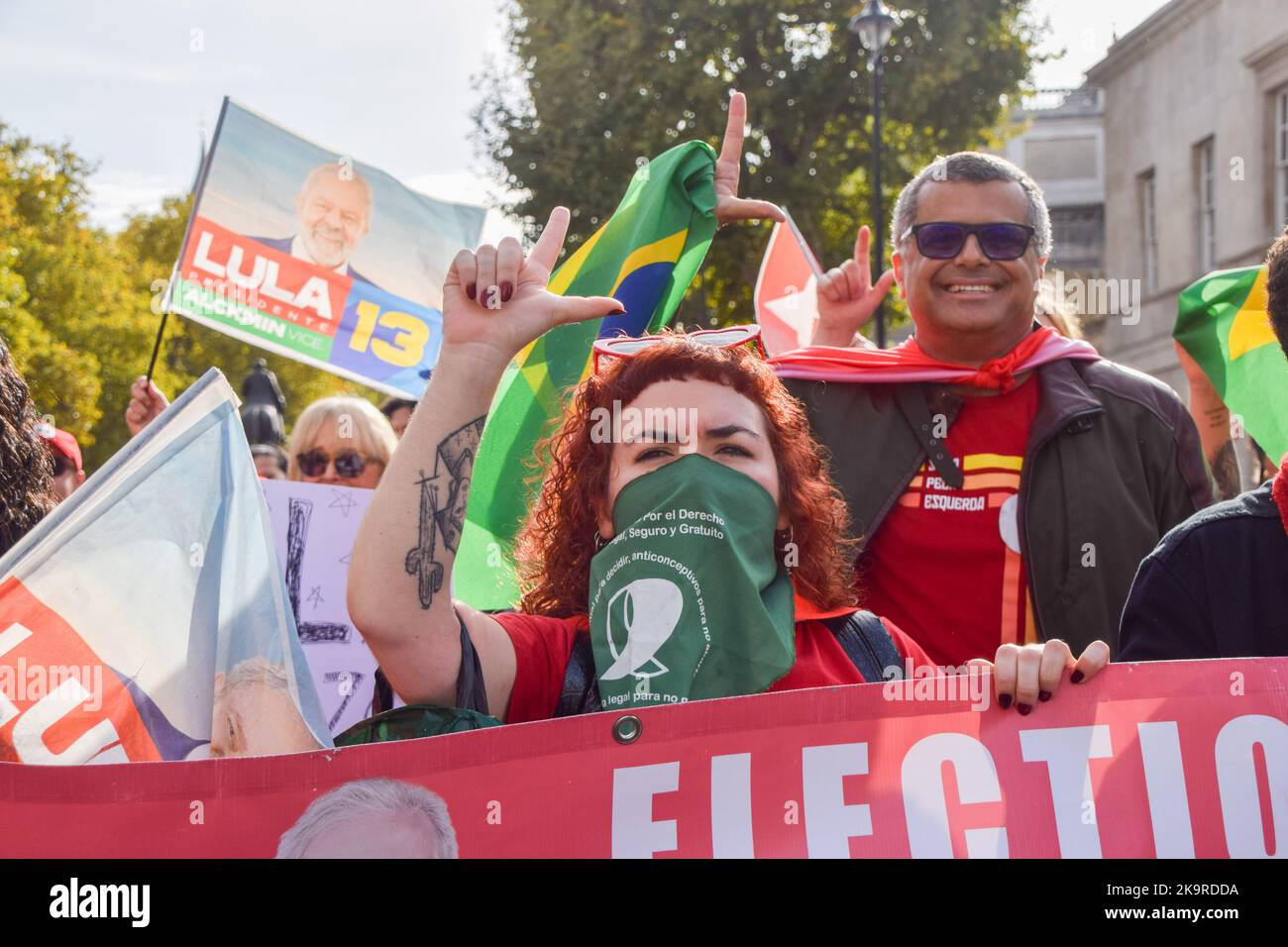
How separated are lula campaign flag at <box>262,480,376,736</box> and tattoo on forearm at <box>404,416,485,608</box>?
7.07ft

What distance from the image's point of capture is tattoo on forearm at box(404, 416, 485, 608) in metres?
2.26

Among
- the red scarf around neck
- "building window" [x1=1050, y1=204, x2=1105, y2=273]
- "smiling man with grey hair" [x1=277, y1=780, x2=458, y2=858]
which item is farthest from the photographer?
"building window" [x1=1050, y1=204, x2=1105, y2=273]

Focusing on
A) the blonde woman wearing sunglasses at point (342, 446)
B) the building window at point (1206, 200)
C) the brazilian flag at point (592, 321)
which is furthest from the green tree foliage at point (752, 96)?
the brazilian flag at point (592, 321)

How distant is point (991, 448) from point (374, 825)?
6.36 ft

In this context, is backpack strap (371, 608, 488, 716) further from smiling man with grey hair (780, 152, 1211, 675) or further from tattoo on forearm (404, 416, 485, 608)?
smiling man with grey hair (780, 152, 1211, 675)

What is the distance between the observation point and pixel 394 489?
2.25 m

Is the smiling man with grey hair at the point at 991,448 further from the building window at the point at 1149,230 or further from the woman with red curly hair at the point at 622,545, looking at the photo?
the building window at the point at 1149,230

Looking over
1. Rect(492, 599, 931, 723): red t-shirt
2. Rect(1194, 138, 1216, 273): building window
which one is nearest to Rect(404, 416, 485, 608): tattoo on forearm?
Rect(492, 599, 931, 723): red t-shirt

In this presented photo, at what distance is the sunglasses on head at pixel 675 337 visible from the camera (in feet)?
9.00

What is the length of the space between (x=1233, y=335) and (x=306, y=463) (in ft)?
10.3

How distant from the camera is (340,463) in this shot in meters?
5.29

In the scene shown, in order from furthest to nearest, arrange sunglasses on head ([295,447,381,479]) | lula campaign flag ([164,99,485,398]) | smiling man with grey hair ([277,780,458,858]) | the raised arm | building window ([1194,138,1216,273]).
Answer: building window ([1194,138,1216,273]) → lula campaign flag ([164,99,485,398]) → sunglasses on head ([295,447,381,479]) → the raised arm → smiling man with grey hair ([277,780,458,858])
